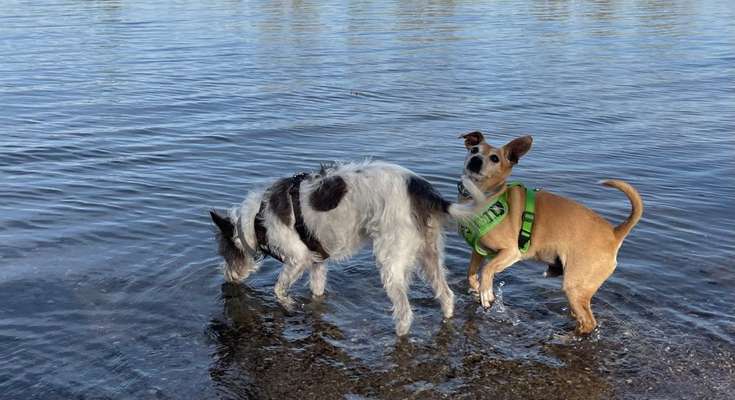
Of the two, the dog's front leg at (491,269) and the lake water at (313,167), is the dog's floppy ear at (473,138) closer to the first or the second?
the dog's front leg at (491,269)

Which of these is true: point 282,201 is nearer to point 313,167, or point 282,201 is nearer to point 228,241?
point 228,241

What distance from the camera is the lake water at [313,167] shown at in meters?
6.22

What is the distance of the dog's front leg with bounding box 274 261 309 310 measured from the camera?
23.6ft

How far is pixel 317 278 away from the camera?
7.61 metres

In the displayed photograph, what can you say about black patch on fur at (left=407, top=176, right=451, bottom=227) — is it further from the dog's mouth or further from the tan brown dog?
the dog's mouth

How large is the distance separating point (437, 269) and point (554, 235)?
1044mm

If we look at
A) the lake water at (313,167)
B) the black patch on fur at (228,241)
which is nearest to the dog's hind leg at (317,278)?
the lake water at (313,167)

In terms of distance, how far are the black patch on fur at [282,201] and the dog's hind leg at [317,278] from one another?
0.66 meters

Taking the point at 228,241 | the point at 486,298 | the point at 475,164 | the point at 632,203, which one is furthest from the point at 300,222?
the point at 632,203

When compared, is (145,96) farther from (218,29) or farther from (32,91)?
(218,29)

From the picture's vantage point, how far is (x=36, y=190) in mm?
10172

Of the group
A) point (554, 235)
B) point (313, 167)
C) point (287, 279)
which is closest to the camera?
point (554, 235)

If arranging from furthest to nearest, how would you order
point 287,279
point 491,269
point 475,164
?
point 287,279 < point 475,164 < point 491,269

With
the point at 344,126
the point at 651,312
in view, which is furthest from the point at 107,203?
the point at 651,312
